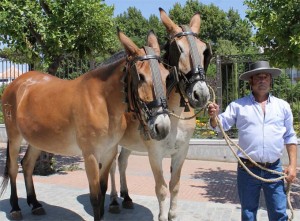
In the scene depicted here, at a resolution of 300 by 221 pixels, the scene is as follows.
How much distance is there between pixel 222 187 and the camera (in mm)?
7031

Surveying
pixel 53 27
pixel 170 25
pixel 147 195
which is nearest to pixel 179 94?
pixel 170 25

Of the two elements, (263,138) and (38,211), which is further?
(38,211)

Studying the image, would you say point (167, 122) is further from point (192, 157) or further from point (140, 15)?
point (140, 15)

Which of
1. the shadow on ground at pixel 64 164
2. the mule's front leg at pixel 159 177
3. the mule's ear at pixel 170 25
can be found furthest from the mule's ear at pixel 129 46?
the shadow on ground at pixel 64 164

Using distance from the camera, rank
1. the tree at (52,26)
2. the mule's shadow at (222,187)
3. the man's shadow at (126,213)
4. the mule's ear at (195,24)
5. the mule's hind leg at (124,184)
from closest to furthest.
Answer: the mule's ear at (195,24) < the man's shadow at (126,213) < the mule's hind leg at (124,184) < the mule's shadow at (222,187) < the tree at (52,26)

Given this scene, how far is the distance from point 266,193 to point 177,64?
1415 mm

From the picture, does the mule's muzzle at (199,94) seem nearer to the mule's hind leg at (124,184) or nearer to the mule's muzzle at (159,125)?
the mule's muzzle at (159,125)

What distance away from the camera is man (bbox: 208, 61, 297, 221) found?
3.26m

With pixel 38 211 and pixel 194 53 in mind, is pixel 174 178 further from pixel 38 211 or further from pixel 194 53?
pixel 38 211

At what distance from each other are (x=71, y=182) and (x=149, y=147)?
3.78 m

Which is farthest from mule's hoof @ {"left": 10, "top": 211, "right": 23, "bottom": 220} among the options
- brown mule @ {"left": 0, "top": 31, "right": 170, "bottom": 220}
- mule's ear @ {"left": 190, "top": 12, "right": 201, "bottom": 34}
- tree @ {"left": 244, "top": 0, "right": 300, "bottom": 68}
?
tree @ {"left": 244, "top": 0, "right": 300, "bottom": 68}

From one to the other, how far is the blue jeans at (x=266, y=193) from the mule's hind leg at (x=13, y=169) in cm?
293

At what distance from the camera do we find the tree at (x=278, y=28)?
518cm

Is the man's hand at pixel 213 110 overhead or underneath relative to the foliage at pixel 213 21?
underneath
